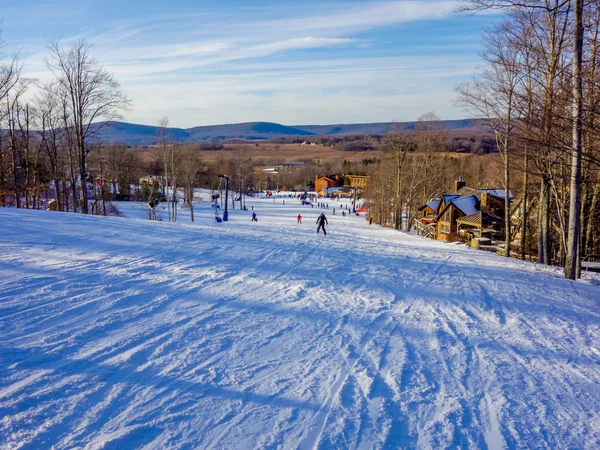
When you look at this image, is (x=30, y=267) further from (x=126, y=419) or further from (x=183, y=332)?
(x=126, y=419)

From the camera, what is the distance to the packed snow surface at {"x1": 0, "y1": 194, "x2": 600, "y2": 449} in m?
4.01

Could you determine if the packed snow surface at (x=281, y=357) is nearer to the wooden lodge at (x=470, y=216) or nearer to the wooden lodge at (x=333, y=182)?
the wooden lodge at (x=470, y=216)

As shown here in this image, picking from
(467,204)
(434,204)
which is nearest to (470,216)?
(467,204)

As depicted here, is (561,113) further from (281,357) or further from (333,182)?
(333,182)

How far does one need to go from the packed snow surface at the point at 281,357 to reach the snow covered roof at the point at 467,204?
2558 centimetres

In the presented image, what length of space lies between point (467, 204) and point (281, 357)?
111 ft

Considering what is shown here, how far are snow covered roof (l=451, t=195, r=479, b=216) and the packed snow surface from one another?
25576 mm

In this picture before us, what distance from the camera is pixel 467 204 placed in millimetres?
36000

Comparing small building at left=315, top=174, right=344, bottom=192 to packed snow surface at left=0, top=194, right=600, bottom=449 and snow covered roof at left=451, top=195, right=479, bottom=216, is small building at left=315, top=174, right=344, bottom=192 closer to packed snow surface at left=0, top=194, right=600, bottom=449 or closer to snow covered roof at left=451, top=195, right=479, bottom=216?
snow covered roof at left=451, top=195, right=479, bottom=216

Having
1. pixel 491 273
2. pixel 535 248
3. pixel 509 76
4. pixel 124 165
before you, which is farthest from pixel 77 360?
pixel 124 165

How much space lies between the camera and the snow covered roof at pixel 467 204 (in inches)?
1394

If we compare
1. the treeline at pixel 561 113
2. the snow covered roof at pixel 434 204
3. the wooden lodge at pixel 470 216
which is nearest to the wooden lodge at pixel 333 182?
the snow covered roof at pixel 434 204

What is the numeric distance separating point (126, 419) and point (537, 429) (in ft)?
13.0

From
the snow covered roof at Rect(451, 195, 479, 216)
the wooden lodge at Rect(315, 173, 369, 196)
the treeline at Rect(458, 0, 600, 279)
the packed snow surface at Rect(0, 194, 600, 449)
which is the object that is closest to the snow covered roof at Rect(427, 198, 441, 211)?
the snow covered roof at Rect(451, 195, 479, 216)
